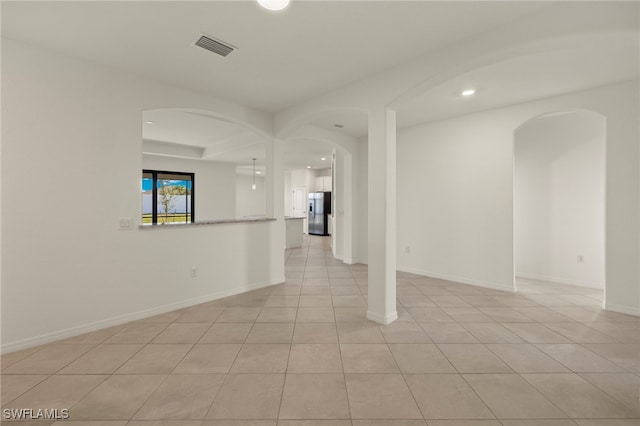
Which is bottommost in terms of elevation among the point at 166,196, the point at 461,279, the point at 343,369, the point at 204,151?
the point at 343,369

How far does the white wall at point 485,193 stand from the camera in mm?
3254

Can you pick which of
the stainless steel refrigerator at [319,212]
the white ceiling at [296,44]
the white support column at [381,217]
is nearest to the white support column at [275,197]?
the white ceiling at [296,44]

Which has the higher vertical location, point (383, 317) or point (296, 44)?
point (296, 44)

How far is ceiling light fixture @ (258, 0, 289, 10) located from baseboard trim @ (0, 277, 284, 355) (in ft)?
11.0

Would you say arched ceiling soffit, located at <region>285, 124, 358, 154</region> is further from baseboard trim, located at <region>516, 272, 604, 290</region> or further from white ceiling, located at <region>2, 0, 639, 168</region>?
baseboard trim, located at <region>516, 272, 604, 290</region>

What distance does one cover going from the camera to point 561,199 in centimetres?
442

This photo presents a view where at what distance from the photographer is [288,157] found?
8383 millimetres

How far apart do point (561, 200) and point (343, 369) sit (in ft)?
15.3

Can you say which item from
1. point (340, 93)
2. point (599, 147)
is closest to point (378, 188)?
point (340, 93)

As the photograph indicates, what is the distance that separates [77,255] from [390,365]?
318 cm

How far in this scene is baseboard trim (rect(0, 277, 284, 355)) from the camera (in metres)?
2.44

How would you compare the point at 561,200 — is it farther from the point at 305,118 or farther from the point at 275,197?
the point at 275,197

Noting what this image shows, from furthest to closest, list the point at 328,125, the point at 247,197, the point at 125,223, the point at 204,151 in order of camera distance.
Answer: the point at 247,197 < the point at 204,151 < the point at 328,125 < the point at 125,223

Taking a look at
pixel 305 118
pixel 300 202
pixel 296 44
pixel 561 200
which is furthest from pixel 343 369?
pixel 300 202
